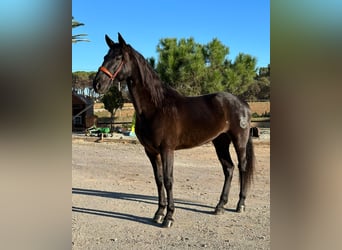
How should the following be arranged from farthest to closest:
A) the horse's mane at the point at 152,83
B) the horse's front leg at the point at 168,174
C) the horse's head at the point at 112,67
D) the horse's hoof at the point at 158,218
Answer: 1. the horse's hoof at the point at 158,218
2. the horse's front leg at the point at 168,174
3. the horse's mane at the point at 152,83
4. the horse's head at the point at 112,67

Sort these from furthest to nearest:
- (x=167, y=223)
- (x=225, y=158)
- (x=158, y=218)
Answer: (x=225, y=158), (x=158, y=218), (x=167, y=223)

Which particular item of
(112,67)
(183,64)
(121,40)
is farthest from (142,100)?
(183,64)

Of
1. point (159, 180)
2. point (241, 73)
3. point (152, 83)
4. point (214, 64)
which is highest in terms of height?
point (214, 64)

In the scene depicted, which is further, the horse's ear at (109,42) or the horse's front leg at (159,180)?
the horse's front leg at (159,180)

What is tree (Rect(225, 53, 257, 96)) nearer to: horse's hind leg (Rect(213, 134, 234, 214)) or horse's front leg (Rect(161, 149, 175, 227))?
horse's hind leg (Rect(213, 134, 234, 214))

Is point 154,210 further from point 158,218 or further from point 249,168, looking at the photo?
point 249,168

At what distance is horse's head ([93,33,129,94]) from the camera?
227 cm

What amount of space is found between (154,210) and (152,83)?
4.39 ft

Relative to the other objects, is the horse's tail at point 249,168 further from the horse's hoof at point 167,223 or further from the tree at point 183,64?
the tree at point 183,64

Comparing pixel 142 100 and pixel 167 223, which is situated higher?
pixel 142 100

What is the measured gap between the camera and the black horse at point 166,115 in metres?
2.42

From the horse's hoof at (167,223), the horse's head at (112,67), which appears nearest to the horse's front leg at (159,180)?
the horse's hoof at (167,223)

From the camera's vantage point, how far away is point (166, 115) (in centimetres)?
265

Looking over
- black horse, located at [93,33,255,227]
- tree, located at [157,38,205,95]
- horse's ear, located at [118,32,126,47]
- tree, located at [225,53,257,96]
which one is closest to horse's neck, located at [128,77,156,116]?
black horse, located at [93,33,255,227]
